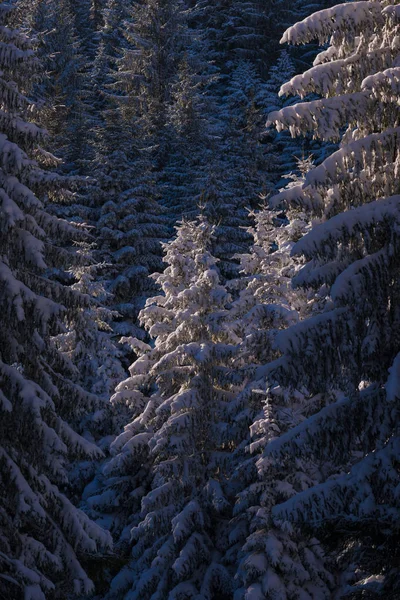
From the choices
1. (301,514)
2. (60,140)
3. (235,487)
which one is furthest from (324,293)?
(60,140)

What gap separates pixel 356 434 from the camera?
796 centimetres

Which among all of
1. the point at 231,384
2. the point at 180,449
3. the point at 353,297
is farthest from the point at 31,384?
the point at 231,384

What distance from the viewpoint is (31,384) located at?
32.1 ft

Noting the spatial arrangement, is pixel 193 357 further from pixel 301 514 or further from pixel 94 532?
pixel 301 514

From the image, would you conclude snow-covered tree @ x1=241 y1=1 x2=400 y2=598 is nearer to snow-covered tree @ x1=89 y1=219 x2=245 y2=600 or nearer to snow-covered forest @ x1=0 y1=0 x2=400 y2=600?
snow-covered forest @ x1=0 y1=0 x2=400 y2=600

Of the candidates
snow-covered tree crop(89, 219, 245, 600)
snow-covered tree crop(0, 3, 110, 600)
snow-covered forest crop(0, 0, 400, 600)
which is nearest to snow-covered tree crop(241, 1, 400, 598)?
snow-covered forest crop(0, 0, 400, 600)

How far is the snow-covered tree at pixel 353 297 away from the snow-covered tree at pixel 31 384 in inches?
163

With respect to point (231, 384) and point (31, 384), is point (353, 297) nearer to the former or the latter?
point (31, 384)

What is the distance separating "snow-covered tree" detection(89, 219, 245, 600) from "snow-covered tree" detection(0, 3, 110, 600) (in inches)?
140

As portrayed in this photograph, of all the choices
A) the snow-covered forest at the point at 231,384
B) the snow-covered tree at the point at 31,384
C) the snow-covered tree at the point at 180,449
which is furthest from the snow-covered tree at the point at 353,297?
the snow-covered tree at the point at 180,449

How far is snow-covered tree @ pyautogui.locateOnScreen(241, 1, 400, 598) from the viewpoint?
7.46 metres

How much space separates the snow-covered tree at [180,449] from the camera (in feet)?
44.2

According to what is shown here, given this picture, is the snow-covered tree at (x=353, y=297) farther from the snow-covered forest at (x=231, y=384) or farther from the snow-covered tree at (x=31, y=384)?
the snow-covered tree at (x=31, y=384)

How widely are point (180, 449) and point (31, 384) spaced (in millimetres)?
5380
